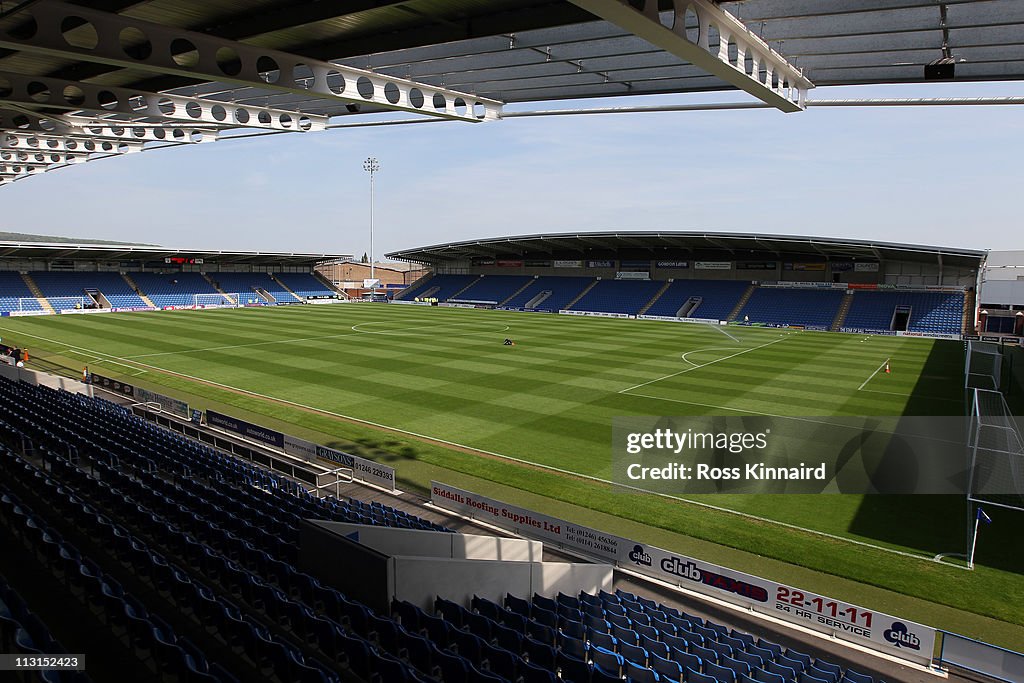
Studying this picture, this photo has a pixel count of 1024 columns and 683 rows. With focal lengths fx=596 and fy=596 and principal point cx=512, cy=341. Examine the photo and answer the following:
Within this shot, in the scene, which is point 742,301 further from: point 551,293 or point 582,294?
point 551,293

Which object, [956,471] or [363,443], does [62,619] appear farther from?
[956,471]

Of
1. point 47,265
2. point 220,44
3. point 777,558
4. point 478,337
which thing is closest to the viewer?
point 220,44

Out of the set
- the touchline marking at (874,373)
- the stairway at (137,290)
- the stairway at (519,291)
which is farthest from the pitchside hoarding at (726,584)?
the stairway at (137,290)

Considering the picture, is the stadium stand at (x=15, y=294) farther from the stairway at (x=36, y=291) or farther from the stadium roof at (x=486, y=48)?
the stadium roof at (x=486, y=48)

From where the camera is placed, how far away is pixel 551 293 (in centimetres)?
8381

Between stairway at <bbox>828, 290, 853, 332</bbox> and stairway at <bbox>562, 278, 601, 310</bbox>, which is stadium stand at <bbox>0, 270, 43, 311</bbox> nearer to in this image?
stairway at <bbox>562, 278, 601, 310</bbox>

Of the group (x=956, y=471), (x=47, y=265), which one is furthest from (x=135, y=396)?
(x=47, y=265)

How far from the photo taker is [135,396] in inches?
975

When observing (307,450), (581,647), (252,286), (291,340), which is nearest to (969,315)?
(291,340)

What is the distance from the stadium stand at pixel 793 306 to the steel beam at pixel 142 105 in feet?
189

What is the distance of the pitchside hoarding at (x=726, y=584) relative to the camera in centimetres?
976

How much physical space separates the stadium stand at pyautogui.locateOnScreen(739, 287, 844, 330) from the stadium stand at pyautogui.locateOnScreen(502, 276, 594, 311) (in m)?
23.3

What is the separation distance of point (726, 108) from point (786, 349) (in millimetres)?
37046

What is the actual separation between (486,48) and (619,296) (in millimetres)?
68477
